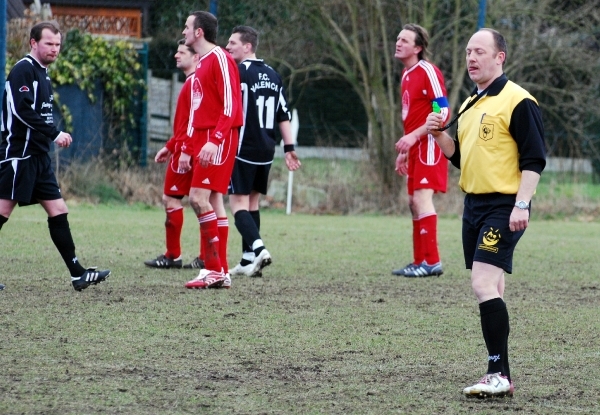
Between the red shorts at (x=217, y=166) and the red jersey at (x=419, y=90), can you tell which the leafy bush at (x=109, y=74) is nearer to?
the red jersey at (x=419, y=90)

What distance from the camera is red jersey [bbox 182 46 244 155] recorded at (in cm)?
760

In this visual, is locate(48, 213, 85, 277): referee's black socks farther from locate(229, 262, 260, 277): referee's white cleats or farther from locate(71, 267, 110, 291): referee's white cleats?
locate(229, 262, 260, 277): referee's white cleats

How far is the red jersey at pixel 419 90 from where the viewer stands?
356 inches

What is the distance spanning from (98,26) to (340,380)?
16.6 metres

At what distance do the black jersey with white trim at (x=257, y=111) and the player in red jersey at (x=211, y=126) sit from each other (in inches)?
36.0

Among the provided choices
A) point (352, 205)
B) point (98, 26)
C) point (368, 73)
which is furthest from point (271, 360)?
point (98, 26)

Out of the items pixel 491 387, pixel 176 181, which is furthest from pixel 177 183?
pixel 491 387

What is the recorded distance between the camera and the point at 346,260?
33.9 ft

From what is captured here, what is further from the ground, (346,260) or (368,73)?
(368,73)

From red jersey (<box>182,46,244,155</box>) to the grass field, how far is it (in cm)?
131

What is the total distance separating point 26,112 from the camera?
724cm

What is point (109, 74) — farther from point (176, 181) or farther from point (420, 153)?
point (420, 153)

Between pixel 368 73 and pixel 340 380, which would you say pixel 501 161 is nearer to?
pixel 340 380

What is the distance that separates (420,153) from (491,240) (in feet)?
14.9
